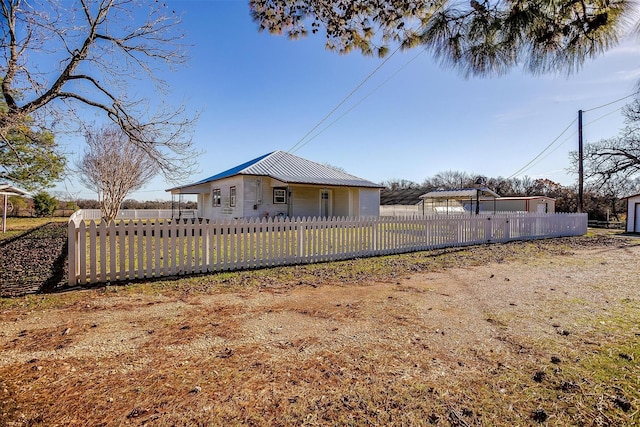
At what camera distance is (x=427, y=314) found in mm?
4227

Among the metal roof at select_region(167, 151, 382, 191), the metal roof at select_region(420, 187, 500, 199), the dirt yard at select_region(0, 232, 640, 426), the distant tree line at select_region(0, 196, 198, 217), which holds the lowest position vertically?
the dirt yard at select_region(0, 232, 640, 426)

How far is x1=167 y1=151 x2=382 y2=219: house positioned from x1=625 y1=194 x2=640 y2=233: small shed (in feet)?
51.6

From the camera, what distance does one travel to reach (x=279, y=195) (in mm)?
19453

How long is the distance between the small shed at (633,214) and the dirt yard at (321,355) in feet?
64.2

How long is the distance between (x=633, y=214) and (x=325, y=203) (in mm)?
19403

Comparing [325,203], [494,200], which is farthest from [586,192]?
[325,203]

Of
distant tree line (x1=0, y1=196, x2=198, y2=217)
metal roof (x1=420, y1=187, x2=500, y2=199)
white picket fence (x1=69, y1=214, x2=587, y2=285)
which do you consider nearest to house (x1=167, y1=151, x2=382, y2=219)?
metal roof (x1=420, y1=187, x2=500, y2=199)

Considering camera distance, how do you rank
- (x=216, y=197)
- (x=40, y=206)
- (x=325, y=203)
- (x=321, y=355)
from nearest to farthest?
(x=321, y=355) < (x=325, y=203) < (x=216, y=197) < (x=40, y=206)

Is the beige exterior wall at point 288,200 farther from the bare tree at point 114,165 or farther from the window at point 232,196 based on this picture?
the bare tree at point 114,165

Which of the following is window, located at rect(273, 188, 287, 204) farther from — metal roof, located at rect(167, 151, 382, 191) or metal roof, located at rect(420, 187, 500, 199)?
metal roof, located at rect(420, 187, 500, 199)

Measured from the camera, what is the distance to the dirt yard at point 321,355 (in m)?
2.20

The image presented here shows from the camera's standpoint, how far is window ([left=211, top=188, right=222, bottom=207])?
2276 centimetres

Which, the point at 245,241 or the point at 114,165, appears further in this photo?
the point at 114,165

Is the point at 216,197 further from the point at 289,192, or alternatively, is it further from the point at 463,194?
the point at 463,194
